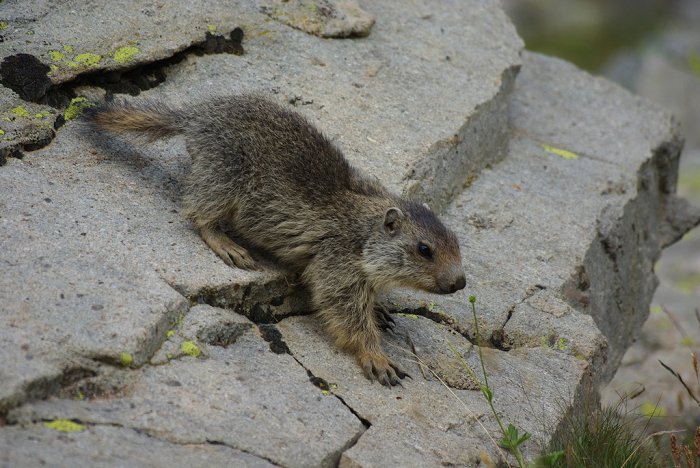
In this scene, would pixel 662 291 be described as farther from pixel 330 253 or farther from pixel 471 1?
pixel 330 253

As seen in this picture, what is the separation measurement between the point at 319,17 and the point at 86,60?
8.12 feet

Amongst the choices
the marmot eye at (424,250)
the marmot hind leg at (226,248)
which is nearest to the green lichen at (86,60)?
the marmot hind leg at (226,248)

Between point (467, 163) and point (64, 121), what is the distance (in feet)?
11.9

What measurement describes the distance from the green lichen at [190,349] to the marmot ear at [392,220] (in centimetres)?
176

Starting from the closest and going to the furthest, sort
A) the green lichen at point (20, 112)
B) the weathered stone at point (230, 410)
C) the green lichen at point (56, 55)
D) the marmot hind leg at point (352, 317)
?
the weathered stone at point (230, 410) < the marmot hind leg at point (352, 317) < the green lichen at point (20, 112) < the green lichen at point (56, 55)

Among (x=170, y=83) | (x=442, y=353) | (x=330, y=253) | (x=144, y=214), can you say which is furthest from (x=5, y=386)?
(x=170, y=83)

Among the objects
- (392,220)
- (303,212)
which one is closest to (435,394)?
(392,220)

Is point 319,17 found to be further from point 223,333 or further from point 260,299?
point 223,333

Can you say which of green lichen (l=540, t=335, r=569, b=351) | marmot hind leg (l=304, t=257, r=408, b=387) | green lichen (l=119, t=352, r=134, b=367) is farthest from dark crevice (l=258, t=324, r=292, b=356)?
green lichen (l=540, t=335, r=569, b=351)

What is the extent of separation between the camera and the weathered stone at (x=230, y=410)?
14.9ft

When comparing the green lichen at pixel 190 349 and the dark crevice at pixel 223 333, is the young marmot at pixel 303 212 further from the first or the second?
the green lichen at pixel 190 349

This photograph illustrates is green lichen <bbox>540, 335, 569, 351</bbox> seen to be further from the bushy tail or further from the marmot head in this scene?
the bushy tail

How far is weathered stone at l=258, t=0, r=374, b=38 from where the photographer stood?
855 cm

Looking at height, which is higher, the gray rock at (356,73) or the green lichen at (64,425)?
the gray rock at (356,73)
